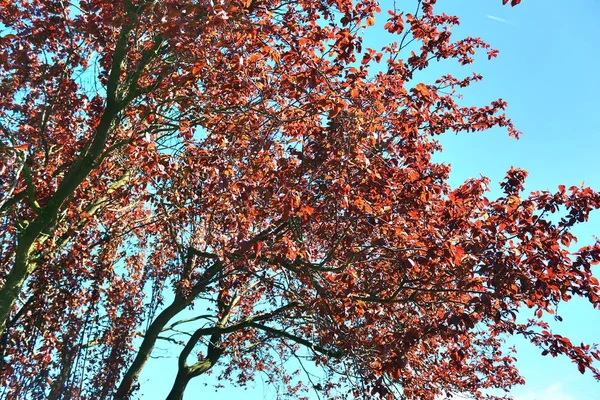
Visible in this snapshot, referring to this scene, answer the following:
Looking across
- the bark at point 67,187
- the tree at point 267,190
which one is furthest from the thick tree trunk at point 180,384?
the bark at point 67,187

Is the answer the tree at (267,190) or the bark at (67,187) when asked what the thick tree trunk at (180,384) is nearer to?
the tree at (267,190)

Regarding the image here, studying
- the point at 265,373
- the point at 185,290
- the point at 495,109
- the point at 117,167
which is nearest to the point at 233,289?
the point at 185,290

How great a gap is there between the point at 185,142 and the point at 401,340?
4.80 metres

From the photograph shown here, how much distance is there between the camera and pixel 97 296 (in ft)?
34.3

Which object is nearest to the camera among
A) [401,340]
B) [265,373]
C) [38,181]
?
[401,340]

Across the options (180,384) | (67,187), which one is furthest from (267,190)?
(180,384)

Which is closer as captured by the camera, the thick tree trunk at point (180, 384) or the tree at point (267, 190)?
the tree at point (267, 190)

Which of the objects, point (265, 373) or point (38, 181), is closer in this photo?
point (38, 181)

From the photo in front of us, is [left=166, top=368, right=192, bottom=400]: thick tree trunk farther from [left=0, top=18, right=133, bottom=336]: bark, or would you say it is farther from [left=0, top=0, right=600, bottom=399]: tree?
[left=0, top=18, right=133, bottom=336]: bark

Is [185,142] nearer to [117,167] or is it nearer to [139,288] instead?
[117,167]

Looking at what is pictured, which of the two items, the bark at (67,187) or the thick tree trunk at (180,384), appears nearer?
the bark at (67,187)

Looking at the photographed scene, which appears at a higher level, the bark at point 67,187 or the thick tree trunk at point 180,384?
the bark at point 67,187

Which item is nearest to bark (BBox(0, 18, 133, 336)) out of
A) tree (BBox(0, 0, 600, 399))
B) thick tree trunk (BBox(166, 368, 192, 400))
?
tree (BBox(0, 0, 600, 399))

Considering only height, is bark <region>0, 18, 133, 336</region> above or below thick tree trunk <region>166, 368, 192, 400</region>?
above
